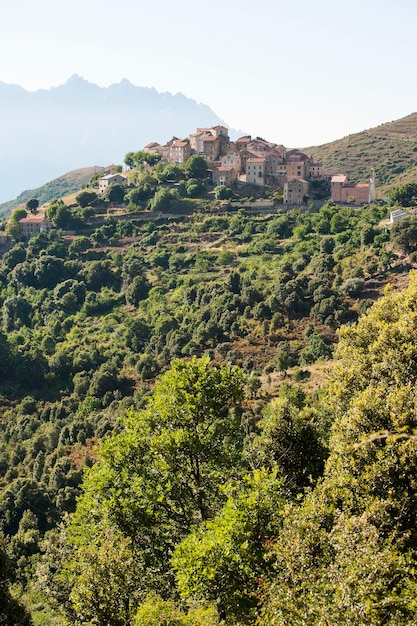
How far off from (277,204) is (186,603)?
73.7 metres

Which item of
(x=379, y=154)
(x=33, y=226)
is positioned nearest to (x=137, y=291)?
(x=33, y=226)

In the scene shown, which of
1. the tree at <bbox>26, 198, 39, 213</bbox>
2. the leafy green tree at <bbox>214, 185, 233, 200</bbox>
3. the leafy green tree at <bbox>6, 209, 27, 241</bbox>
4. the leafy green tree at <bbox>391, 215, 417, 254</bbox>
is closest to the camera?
the leafy green tree at <bbox>391, 215, 417, 254</bbox>

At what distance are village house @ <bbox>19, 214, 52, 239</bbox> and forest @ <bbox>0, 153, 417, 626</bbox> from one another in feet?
4.10

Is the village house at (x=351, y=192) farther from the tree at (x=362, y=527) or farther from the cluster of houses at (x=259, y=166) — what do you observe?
the tree at (x=362, y=527)

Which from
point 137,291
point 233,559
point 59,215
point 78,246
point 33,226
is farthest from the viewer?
point 33,226

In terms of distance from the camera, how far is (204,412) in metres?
15.8

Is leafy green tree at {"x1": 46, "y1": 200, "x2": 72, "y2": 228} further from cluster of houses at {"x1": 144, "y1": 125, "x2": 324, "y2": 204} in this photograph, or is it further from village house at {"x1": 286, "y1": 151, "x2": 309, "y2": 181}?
village house at {"x1": 286, "y1": 151, "x2": 309, "y2": 181}

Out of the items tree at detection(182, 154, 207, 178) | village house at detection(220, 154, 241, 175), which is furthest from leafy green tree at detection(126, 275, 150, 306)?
village house at detection(220, 154, 241, 175)

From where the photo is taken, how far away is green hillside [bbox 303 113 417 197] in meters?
104

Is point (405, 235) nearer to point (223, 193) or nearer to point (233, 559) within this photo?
point (223, 193)

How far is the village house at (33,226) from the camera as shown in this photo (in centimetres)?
8494

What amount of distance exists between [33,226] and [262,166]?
3983 centimetres

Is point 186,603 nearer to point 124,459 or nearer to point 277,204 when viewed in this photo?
point 124,459

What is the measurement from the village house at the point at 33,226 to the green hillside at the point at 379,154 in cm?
5907
